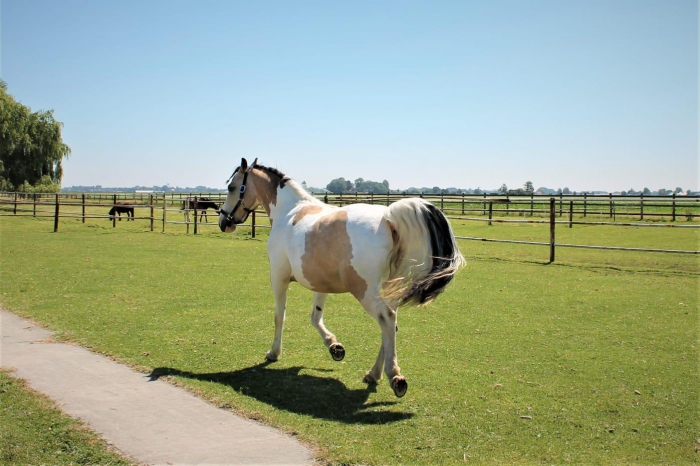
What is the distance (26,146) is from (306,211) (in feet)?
130

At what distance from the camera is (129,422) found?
373cm

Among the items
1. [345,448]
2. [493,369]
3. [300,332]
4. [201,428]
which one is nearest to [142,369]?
[201,428]

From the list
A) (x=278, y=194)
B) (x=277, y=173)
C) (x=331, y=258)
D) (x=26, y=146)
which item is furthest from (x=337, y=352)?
(x=26, y=146)

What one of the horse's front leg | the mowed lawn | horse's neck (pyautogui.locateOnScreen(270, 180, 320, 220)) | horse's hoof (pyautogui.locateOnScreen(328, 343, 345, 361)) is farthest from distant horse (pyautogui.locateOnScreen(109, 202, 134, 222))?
horse's hoof (pyautogui.locateOnScreen(328, 343, 345, 361))

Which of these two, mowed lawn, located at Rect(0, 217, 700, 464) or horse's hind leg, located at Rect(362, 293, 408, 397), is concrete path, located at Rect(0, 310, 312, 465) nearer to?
mowed lawn, located at Rect(0, 217, 700, 464)

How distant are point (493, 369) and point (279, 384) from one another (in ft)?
6.64

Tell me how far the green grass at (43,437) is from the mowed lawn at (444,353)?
989mm

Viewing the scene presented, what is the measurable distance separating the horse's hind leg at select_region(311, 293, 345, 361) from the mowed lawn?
7.4 inches

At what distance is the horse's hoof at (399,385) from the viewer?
13.1 ft

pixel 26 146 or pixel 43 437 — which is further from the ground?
pixel 26 146

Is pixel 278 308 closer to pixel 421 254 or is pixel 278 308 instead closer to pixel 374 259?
pixel 374 259

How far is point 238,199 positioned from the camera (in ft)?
20.3

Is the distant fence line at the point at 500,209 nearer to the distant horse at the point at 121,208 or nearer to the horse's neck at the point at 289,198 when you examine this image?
the distant horse at the point at 121,208

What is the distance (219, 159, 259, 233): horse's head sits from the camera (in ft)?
20.1
